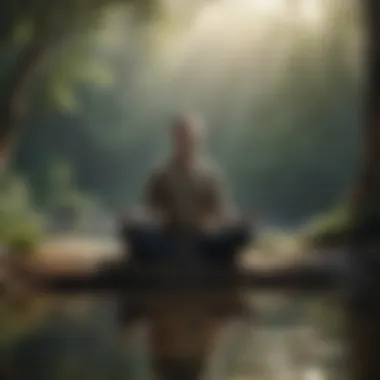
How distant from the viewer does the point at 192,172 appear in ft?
5.89

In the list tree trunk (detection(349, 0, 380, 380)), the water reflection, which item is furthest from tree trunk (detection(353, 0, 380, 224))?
the water reflection

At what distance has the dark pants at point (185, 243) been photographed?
1.78 meters

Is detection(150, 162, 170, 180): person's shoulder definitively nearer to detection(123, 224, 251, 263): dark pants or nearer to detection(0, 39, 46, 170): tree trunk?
detection(123, 224, 251, 263): dark pants

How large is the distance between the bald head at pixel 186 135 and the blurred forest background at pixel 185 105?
22 mm

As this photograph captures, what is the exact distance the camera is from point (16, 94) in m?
1.82

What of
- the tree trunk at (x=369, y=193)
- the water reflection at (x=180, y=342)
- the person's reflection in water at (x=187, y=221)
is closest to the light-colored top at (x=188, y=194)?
the person's reflection in water at (x=187, y=221)

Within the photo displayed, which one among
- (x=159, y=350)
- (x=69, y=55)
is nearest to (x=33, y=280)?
(x=159, y=350)

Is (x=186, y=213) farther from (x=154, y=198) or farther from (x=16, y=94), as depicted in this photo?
(x=16, y=94)

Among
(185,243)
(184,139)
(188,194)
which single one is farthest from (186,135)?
(185,243)

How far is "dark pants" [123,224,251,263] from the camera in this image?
1.78m

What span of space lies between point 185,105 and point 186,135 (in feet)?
0.22

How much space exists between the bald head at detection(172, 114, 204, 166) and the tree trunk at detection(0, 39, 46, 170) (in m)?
0.34

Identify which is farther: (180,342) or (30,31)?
(30,31)

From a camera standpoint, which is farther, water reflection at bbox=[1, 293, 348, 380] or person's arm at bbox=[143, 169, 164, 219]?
person's arm at bbox=[143, 169, 164, 219]
